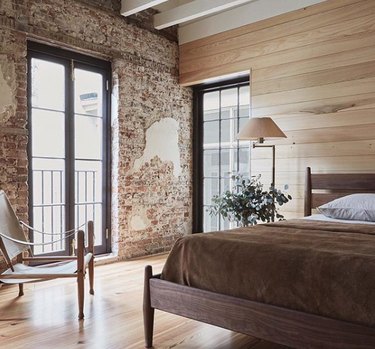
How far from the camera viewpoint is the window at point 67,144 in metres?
3.98

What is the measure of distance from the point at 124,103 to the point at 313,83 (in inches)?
82.5

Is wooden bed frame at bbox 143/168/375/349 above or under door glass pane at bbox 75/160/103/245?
under

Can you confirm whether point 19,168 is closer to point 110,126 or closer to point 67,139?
point 67,139

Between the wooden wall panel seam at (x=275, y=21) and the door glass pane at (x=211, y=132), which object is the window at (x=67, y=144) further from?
the door glass pane at (x=211, y=132)

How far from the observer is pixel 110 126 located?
15.2 feet

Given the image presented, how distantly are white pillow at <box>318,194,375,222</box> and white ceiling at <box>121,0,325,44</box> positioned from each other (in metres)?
2.15

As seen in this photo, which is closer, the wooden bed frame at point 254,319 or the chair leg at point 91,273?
the wooden bed frame at point 254,319

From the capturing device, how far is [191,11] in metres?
4.61

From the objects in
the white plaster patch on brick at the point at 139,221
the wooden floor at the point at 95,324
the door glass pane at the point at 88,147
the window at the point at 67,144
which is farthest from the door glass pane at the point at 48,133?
the wooden floor at the point at 95,324

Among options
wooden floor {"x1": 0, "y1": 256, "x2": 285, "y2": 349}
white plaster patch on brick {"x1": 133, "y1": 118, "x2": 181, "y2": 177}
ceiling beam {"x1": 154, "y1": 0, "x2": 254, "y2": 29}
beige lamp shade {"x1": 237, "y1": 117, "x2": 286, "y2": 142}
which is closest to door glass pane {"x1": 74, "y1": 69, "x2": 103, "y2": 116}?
white plaster patch on brick {"x1": 133, "y1": 118, "x2": 181, "y2": 177}

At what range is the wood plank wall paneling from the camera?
3795 mm

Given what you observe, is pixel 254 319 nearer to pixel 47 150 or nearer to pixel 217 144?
pixel 47 150

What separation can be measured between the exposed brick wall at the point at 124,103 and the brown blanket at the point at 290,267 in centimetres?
222

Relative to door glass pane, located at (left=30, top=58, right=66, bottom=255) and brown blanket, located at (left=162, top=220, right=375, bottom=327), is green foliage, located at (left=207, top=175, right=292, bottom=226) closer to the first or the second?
brown blanket, located at (left=162, top=220, right=375, bottom=327)
